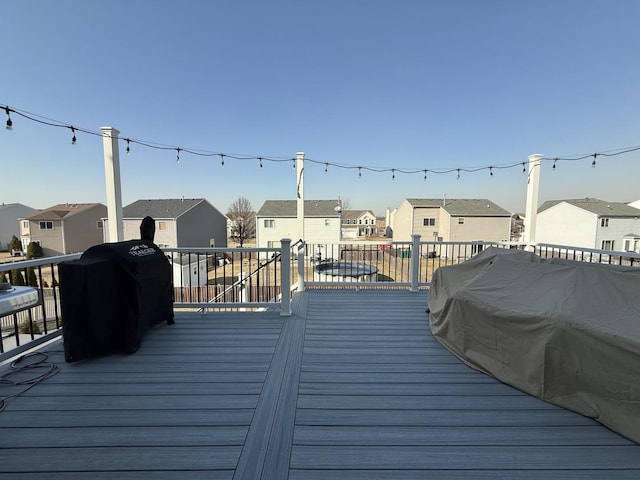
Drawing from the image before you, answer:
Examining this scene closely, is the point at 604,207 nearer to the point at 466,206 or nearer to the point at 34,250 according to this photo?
the point at 466,206

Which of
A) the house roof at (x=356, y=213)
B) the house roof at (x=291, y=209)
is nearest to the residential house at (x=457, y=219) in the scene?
the house roof at (x=291, y=209)

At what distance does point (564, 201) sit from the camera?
67.0ft

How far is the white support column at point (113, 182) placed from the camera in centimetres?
389

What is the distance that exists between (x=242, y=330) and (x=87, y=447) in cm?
166

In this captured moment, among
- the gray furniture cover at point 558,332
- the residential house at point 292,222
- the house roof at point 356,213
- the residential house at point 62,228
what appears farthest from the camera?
the house roof at point 356,213

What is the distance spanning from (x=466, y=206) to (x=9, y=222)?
40.0 meters

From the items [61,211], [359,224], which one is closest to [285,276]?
[61,211]

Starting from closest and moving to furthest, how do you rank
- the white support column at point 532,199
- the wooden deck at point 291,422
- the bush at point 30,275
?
the wooden deck at point 291,422
the bush at point 30,275
the white support column at point 532,199

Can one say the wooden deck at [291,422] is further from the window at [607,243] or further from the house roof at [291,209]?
the window at [607,243]

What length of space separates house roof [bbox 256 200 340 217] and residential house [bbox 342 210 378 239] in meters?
18.8

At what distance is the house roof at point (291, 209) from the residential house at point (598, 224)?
14.3 meters

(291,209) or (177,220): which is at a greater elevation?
(291,209)

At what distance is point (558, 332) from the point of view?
1.73m

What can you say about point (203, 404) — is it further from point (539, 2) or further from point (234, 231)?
point (234, 231)
